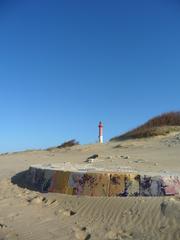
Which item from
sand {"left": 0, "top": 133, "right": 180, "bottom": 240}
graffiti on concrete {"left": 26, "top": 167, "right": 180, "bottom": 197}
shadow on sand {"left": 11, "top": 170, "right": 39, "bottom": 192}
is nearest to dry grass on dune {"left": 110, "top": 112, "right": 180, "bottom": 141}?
shadow on sand {"left": 11, "top": 170, "right": 39, "bottom": 192}

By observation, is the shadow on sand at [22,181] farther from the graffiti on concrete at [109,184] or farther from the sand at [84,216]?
the graffiti on concrete at [109,184]

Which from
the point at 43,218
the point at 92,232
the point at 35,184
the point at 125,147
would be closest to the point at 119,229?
the point at 92,232

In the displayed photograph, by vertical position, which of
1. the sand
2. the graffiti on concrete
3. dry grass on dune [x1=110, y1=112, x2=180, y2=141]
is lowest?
the sand

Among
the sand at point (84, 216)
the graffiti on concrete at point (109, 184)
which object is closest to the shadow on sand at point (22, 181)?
the sand at point (84, 216)

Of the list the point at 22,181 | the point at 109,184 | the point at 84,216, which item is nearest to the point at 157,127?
the point at 22,181

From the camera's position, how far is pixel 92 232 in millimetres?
5938

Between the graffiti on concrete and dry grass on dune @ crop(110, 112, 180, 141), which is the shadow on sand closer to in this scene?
the graffiti on concrete

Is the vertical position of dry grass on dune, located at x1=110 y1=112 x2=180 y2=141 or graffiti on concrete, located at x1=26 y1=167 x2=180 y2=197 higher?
dry grass on dune, located at x1=110 y1=112 x2=180 y2=141

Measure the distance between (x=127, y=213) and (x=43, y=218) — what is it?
1.17 m

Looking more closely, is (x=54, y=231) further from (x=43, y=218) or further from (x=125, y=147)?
(x=125, y=147)

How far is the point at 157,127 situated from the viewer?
16062mm

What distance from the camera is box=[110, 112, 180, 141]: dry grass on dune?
15.1 m

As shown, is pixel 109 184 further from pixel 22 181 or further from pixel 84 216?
pixel 22 181

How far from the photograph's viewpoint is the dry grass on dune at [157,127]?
1512 cm
